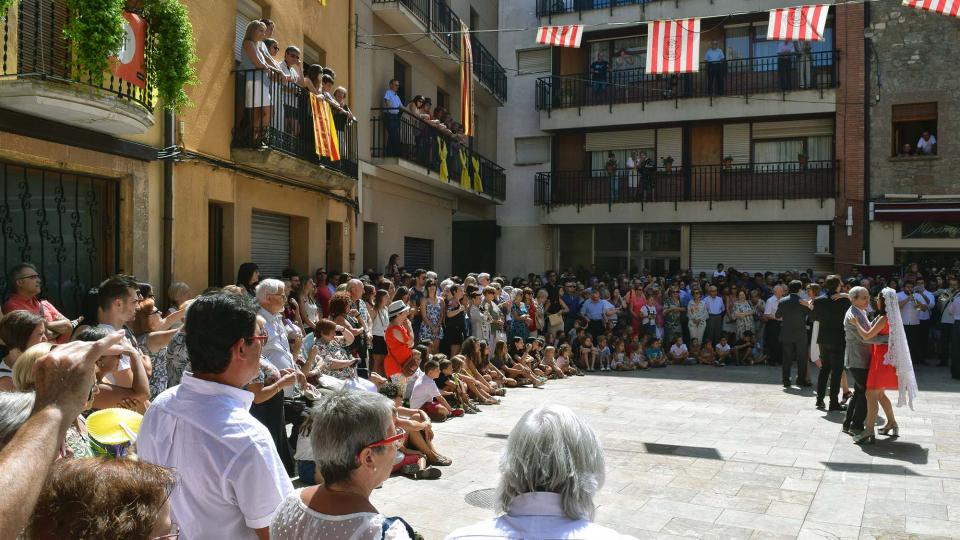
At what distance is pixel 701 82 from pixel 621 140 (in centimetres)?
326

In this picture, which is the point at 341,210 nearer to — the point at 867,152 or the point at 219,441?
the point at 219,441

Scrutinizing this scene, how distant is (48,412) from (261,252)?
11725 millimetres

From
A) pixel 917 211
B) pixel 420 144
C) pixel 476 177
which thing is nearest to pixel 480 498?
pixel 420 144

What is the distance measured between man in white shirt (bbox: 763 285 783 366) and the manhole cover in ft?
37.7

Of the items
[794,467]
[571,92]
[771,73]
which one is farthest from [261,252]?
[771,73]

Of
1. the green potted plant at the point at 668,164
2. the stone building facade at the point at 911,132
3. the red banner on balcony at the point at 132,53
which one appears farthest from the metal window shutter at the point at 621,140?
the red banner on balcony at the point at 132,53

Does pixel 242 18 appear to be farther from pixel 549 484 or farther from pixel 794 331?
pixel 549 484

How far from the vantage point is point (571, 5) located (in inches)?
995

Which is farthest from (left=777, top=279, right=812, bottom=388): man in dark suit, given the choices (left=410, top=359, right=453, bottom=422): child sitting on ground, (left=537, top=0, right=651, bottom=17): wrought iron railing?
(left=537, top=0, right=651, bottom=17): wrought iron railing

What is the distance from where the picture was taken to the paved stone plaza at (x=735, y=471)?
573 cm

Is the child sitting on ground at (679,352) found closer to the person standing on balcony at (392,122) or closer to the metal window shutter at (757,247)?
the metal window shutter at (757,247)

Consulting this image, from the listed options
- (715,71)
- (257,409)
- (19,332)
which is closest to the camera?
(19,332)

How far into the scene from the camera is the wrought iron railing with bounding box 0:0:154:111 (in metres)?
6.88

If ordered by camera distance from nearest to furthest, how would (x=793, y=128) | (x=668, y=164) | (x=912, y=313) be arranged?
(x=912, y=313)
(x=793, y=128)
(x=668, y=164)
